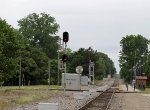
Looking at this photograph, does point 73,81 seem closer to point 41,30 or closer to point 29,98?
point 29,98

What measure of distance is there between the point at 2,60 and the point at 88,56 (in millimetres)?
96398

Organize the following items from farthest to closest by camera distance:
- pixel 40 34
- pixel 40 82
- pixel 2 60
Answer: pixel 40 34 < pixel 40 82 < pixel 2 60

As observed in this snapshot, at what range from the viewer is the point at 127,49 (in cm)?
19025

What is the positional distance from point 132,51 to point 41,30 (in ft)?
171

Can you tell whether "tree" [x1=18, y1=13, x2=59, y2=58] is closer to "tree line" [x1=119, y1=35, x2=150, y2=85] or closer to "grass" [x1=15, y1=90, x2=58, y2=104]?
"tree line" [x1=119, y1=35, x2=150, y2=85]

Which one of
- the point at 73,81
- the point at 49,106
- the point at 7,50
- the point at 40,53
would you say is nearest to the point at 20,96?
the point at 7,50

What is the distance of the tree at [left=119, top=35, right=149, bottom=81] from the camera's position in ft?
593

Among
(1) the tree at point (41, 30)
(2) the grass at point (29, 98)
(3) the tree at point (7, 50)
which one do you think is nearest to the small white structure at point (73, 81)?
(3) the tree at point (7, 50)

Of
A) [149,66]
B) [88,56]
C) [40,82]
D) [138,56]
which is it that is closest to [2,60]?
[40,82]

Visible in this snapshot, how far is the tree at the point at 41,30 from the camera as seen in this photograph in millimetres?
147000

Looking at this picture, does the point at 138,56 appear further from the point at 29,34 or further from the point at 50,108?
the point at 50,108

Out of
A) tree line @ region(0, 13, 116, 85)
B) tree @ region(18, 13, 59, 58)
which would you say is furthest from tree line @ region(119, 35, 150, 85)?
tree @ region(18, 13, 59, 58)

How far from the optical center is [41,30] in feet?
487

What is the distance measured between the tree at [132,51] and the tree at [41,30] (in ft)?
121
